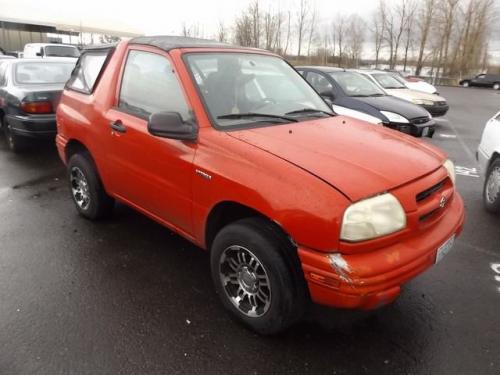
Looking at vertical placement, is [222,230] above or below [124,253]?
above

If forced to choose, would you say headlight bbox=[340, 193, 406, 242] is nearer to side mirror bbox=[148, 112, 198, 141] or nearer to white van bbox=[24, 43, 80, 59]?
side mirror bbox=[148, 112, 198, 141]

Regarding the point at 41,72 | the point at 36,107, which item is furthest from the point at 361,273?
the point at 41,72

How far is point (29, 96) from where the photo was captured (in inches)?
256

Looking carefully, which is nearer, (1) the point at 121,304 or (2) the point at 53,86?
(1) the point at 121,304

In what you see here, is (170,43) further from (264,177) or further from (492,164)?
(492,164)

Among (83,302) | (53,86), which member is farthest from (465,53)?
(83,302)

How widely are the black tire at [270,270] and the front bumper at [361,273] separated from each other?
0.45 feet

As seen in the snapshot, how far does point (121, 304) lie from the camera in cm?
302

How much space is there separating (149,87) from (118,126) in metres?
0.44

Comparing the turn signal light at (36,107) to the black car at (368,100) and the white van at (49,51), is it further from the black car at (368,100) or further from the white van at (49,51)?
the white van at (49,51)

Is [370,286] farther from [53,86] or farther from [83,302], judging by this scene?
[53,86]

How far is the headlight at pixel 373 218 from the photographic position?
219cm

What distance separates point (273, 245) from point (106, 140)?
2.04 m

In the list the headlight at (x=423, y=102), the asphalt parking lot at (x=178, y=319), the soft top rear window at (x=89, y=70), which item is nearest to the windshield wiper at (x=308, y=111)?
the asphalt parking lot at (x=178, y=319)
